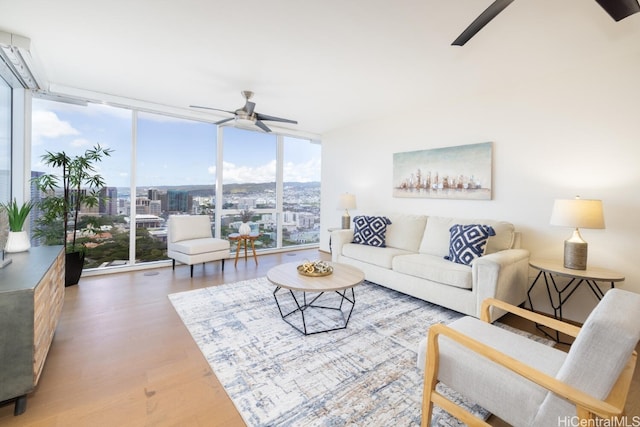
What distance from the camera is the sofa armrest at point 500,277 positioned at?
2.54 meters

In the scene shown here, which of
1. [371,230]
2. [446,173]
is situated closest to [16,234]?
[371,230]

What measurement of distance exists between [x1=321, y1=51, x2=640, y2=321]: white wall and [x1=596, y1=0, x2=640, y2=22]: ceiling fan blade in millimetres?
1652

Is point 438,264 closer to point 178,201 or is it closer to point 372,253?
point 372,253

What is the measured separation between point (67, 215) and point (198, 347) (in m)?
2.81

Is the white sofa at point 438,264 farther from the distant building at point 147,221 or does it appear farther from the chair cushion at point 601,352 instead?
the distant building at point 147,221

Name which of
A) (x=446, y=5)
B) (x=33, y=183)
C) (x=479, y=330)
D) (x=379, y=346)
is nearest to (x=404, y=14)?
(x=446, y=5)

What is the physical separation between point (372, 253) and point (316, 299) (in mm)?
1009

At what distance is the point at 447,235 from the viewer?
355 cm

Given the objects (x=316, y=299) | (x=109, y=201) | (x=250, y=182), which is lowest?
(x=316, y=299)

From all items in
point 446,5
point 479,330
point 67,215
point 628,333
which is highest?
point 446,5

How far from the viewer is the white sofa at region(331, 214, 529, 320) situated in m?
2.64

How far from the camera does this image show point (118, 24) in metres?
2.30

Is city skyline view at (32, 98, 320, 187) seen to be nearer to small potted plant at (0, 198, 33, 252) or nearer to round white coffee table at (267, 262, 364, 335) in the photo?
small potted plant at (0, 198, 33, 252)

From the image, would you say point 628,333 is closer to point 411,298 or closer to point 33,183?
point 411,298
